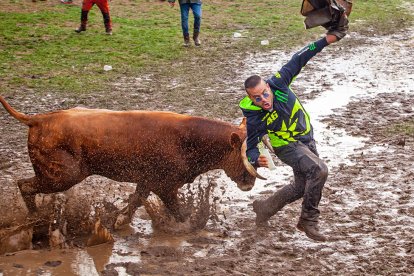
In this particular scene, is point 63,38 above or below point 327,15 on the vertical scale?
below

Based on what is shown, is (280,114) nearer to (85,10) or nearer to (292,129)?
(292,129)

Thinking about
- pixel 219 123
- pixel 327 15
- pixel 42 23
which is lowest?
pixel 42 23

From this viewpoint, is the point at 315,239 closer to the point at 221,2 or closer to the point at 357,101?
the point at 357,101

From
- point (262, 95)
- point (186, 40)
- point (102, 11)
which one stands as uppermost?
point (262, 95)

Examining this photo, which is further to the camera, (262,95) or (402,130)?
(402,130)

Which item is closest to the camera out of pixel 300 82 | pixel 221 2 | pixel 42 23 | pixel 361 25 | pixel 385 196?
pixel 385 196

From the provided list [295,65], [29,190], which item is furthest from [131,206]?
[295,65]

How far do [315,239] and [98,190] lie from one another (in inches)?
94.5

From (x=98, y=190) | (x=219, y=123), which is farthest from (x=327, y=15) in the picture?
(x=98, y=190)

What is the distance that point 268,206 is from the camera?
6.98 m

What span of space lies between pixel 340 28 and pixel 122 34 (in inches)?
391

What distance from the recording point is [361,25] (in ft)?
60.4

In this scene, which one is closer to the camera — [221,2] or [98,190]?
[98,190]

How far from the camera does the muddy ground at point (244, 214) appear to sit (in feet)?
20.5
